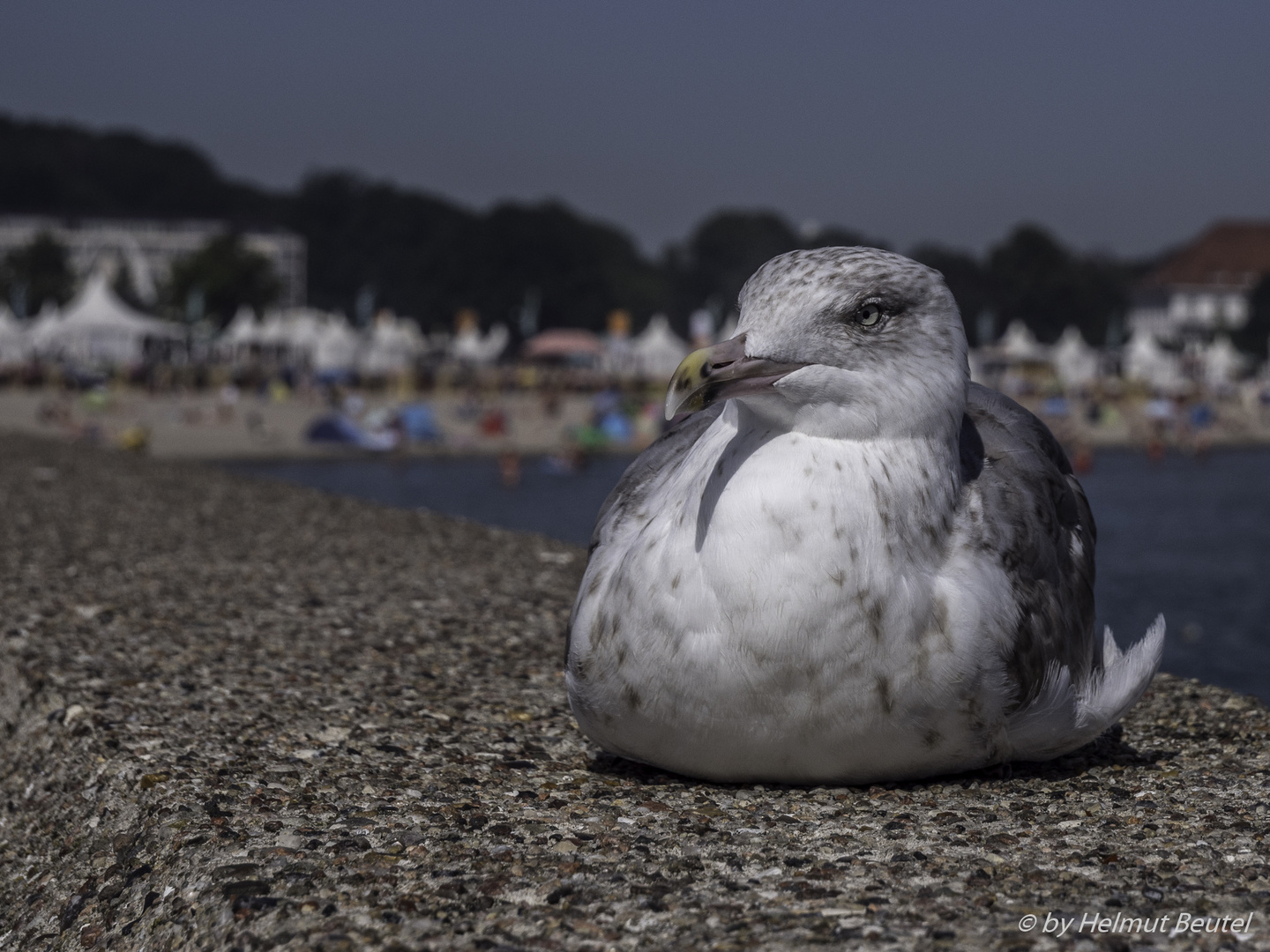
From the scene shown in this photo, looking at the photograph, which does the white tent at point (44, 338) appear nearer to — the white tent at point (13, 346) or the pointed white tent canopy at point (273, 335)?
the white tent at point (13, 346)

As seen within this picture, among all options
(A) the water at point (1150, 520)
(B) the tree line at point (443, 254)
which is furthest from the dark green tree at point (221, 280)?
(A) the water at point (1150, 520)

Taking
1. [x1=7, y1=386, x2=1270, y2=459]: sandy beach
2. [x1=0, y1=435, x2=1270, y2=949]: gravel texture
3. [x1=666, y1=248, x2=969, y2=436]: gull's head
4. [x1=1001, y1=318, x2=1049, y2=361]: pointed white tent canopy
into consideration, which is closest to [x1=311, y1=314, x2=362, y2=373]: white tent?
[x1=7, y1=386, x2=1270, y2=459]: sandy beach

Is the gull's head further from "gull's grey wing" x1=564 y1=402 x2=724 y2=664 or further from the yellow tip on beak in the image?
"gull's grey wing" x1=564 y1=402 x2=724 y2=664

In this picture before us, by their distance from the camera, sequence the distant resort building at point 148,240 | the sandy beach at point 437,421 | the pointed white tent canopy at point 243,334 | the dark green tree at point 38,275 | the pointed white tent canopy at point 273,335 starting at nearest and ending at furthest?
the sandy beach at point 437,421, the pointed white tent canopy at point 273,335, the pointed white tent canopy at point 243,334, the dark green tree at point 38,275, the distant resort building at point 148,240

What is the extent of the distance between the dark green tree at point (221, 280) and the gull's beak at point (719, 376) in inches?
3473

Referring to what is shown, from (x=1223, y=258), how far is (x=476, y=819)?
129 metres

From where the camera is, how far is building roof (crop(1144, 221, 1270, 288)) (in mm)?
119312

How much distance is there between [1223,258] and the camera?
4783 inches

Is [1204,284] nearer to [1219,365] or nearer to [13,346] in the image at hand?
[1219,365]

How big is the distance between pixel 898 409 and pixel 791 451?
29 cm

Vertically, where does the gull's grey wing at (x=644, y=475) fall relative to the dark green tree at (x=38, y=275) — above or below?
below

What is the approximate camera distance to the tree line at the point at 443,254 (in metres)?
112

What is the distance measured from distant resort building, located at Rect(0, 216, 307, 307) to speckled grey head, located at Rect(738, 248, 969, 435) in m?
146

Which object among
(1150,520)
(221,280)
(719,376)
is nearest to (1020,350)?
(1150,520)
